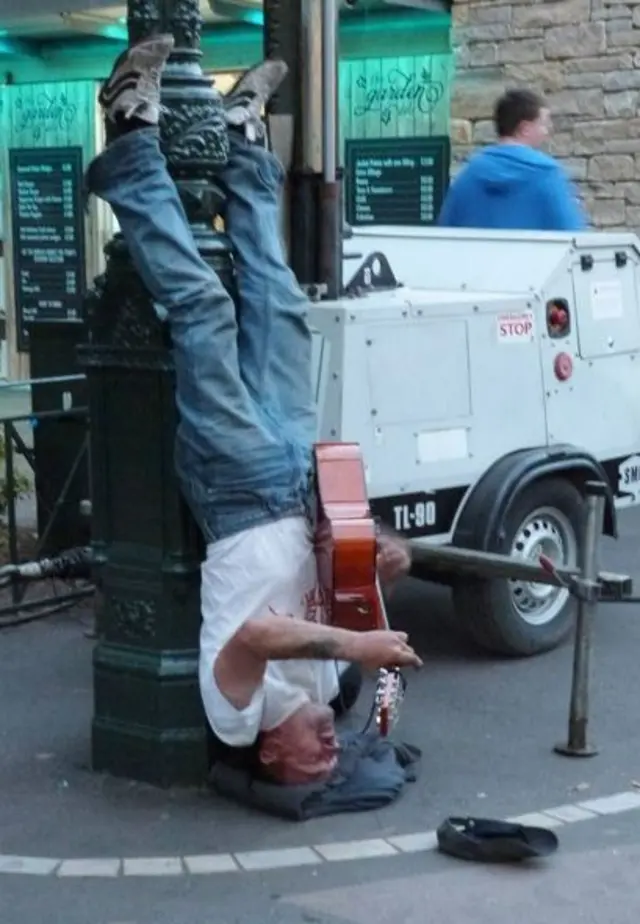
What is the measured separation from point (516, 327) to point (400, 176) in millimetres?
6103

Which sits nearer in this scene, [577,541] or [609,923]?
[609,923]

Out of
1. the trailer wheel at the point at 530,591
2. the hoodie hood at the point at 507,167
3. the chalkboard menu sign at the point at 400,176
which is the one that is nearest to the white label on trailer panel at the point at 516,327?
the trailer wheel at the point at 530,591

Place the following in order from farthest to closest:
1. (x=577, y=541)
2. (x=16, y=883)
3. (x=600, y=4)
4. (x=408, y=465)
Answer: (x=600, y=4), (x=577, y=541), (x=408, y=465), (x=16, y=883)

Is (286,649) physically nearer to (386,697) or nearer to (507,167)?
(386,697)

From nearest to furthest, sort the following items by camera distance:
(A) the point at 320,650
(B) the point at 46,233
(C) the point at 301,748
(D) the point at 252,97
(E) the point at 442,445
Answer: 1. (A) the point at 320,650
2. (C) the point at 301,748
3. (D) the point at 252,97
4. (E) the point at 442,445
5. (B) the point at 46,233

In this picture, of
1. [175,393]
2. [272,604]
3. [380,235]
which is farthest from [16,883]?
[380,235]

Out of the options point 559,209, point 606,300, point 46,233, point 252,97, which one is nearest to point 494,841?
point 252,97

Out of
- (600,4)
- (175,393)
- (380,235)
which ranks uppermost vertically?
(600,4)

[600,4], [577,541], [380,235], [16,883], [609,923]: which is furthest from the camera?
[600,4]

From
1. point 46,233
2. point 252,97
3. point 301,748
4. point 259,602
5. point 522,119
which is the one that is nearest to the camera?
point 259,602

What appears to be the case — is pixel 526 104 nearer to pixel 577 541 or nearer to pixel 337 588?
pixel 577 541

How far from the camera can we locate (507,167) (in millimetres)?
8406

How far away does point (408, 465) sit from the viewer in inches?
282

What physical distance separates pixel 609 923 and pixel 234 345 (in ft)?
6.79
